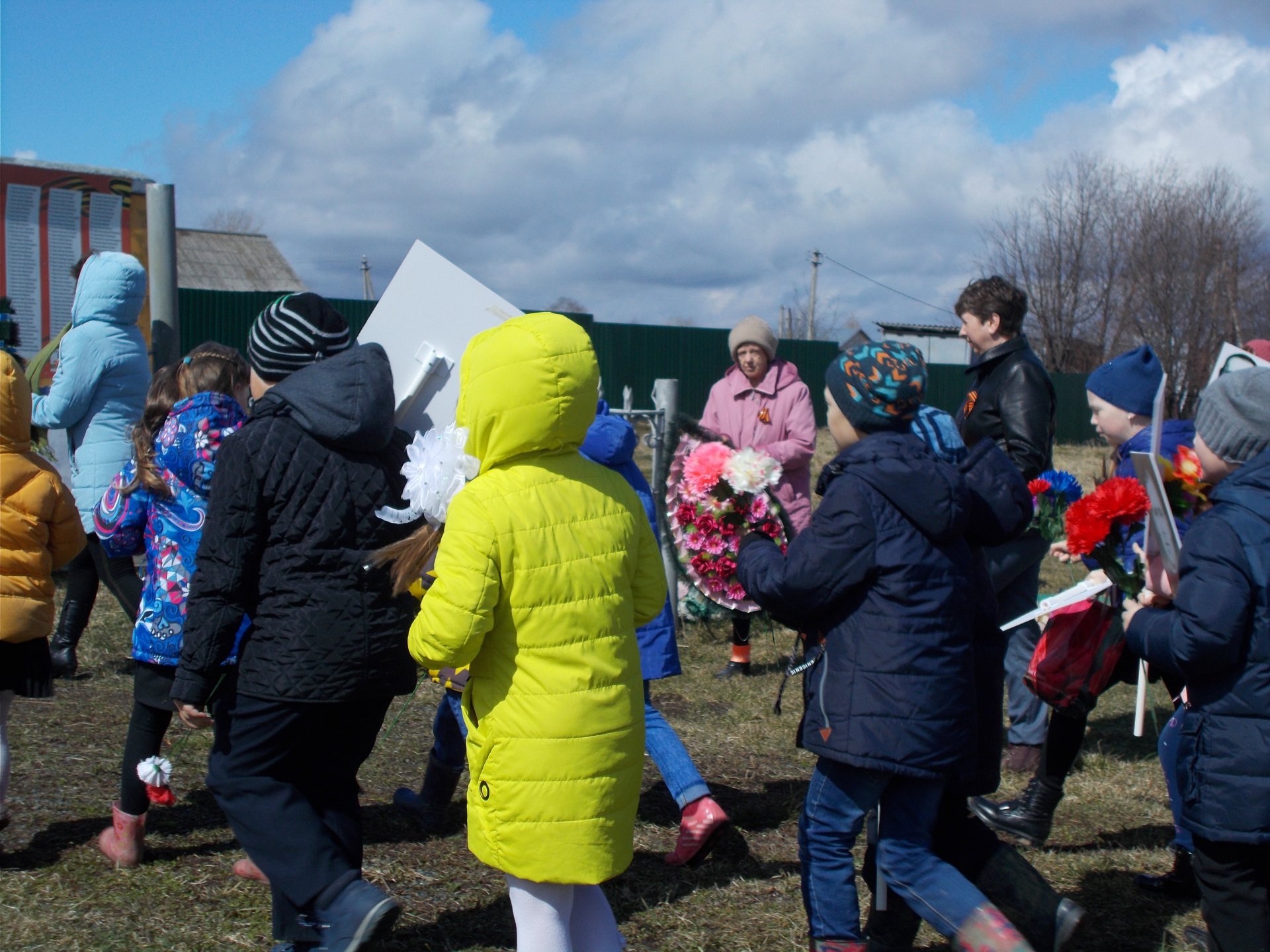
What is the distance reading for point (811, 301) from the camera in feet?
138

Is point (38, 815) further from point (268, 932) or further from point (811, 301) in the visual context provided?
point (811, 301)

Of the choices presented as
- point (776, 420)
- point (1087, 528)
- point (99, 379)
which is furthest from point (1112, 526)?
point (99, 379)

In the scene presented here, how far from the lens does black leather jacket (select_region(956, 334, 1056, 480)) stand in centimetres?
438

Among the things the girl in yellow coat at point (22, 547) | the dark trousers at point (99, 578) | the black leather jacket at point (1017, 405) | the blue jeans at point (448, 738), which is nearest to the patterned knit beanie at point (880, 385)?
the black leather jacket at point (1017, 405)

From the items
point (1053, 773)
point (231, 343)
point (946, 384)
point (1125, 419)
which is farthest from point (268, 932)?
point (946, 384)

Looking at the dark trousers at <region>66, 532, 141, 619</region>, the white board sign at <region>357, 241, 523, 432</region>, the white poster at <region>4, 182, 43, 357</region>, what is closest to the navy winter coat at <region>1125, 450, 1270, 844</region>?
the white board sign at <region>357, 241, 523, 432</region>

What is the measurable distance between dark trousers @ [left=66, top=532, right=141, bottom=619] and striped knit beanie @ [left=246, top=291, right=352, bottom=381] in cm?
255

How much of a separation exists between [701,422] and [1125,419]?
2.73 meters

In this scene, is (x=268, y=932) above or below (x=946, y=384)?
below

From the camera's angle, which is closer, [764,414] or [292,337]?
[292,337]

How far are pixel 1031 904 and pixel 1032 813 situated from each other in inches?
40.1

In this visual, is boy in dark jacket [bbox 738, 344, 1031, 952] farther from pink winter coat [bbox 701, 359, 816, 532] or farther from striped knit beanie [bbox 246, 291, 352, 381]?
pink winter coat [bbox 701, 359, 816, 532]

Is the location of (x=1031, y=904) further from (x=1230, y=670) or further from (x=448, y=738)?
(x=448, y=738)

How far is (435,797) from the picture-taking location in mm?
3914
